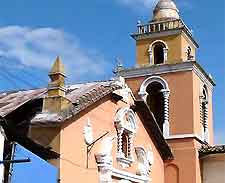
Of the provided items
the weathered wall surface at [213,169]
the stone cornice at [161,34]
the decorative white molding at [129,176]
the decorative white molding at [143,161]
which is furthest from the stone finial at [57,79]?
the weathered wall surface at [213,169]

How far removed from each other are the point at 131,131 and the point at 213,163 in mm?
4750

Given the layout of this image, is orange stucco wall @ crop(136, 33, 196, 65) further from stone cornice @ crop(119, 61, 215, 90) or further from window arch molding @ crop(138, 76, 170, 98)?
window arch molding @ crop(138, 76, 170, 98)

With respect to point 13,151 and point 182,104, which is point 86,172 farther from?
point 182,104

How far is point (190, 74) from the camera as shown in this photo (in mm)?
23797

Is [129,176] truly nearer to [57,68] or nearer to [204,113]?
[57,68]

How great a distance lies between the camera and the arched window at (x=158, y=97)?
2391 centimetres

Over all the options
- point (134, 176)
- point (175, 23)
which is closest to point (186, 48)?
point (175, 23)

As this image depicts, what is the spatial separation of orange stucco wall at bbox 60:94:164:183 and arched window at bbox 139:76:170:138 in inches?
130

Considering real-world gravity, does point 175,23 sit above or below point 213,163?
above

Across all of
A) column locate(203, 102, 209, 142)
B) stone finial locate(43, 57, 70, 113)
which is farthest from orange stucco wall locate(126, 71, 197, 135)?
stone finial locate(43, 57, 70, 113)

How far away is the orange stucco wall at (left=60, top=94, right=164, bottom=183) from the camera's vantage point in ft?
54.4

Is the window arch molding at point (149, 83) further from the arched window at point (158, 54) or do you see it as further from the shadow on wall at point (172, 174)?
the shadow on wall at point (172, 174)

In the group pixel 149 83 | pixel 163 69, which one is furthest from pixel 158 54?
pixel 149 83

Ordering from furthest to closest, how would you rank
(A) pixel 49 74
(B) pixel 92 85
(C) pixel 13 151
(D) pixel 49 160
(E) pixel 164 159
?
1. (E) pixel 164 159
2. (B) pixel 92 85
3. (A) pixel 49 74
4. (D) pixel 49 160
5. (C) pixel 13 151
